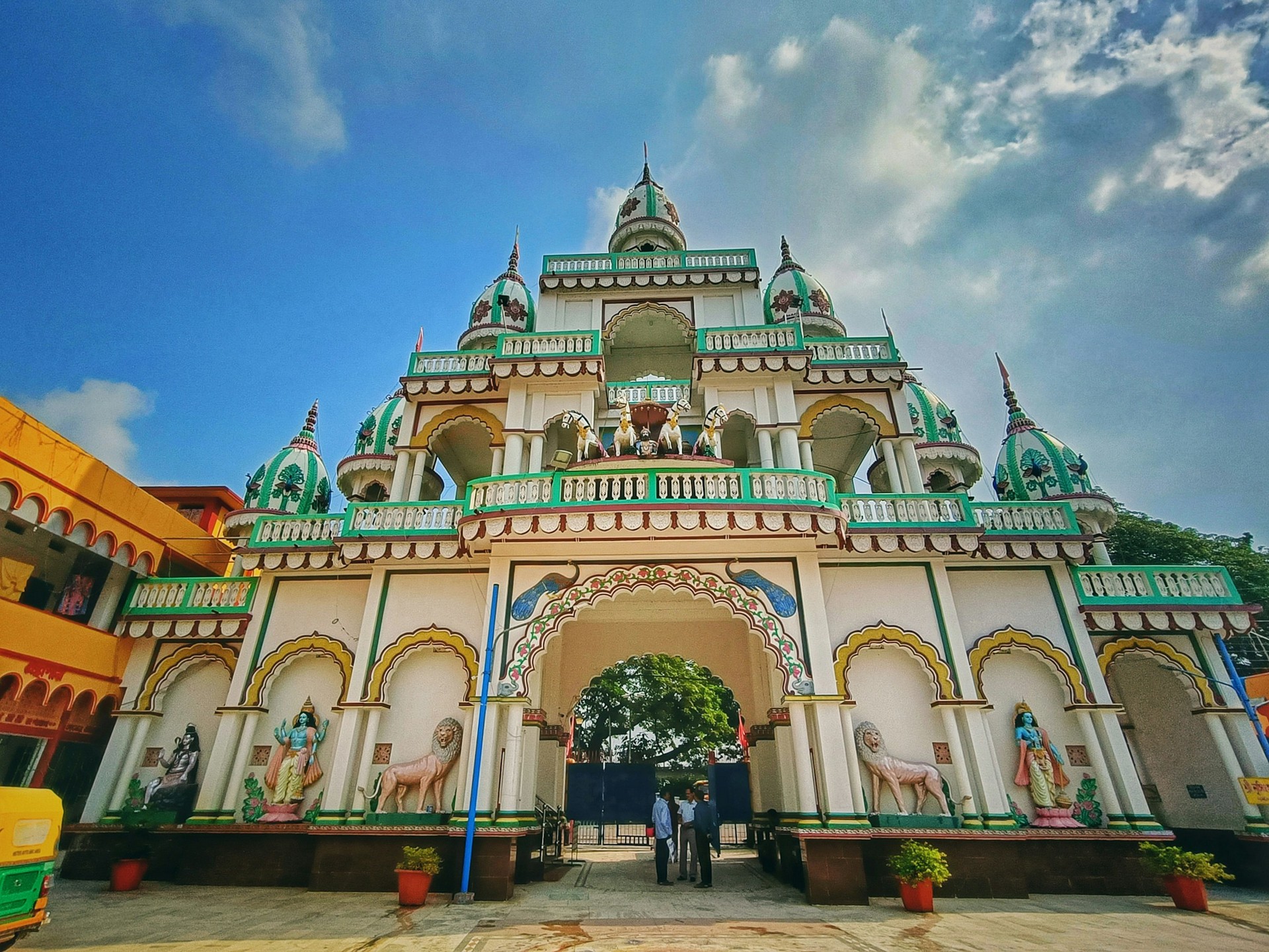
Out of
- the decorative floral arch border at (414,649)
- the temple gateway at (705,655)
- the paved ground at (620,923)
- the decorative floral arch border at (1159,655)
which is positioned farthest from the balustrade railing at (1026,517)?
the decorative floral arch border at (414,649)

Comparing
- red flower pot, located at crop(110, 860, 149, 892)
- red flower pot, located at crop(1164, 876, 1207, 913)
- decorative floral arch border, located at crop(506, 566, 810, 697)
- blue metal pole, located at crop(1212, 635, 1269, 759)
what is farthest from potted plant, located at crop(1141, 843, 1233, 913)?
red flower pot, located at crop(110, 860, 149, 892)

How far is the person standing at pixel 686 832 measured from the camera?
37.7 feet

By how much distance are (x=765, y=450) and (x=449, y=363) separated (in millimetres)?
8878

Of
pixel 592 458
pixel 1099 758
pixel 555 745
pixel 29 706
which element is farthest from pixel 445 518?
pixel 1099 758

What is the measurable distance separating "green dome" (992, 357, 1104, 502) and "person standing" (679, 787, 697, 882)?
12544 mm

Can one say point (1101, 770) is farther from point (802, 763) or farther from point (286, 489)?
point (286, 489)

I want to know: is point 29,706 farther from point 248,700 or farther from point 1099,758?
point 1099,758

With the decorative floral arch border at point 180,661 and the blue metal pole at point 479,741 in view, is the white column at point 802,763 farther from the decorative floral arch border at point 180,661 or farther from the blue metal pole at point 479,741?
the decorative floral arch border at point 180,661

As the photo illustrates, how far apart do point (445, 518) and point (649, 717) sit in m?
19.7

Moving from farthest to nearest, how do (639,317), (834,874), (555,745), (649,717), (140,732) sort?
1. (649,717)
2. (639,317)
3. (555,745)
4. (140,732)
5. (834,874)

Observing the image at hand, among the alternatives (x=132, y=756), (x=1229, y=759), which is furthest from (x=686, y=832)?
(x=132, y=756)

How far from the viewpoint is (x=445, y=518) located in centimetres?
1320

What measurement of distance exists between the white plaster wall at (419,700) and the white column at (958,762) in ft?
30.0

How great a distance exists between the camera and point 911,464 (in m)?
15.4
